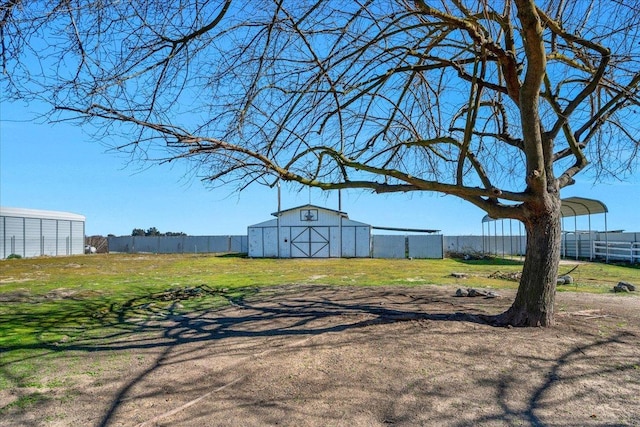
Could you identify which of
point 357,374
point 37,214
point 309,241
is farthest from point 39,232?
point 357,374

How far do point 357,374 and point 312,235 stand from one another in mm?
27827

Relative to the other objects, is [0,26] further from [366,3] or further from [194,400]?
[366,3]

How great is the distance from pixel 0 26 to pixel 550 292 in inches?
245

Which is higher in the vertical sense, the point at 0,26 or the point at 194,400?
the point at 0,26

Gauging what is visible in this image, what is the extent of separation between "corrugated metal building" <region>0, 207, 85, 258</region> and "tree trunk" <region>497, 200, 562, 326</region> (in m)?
36.2

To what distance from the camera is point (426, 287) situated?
10.4 metres

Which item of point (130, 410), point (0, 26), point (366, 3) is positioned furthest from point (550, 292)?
point (0, 26)

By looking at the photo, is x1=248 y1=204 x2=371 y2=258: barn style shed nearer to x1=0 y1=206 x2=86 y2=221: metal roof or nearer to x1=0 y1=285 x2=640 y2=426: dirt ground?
x1=0 y1=206 x2=86 y2=221: metal roof

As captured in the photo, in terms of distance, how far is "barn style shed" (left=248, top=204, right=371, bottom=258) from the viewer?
31.8 m

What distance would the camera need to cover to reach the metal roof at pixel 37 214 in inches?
1272

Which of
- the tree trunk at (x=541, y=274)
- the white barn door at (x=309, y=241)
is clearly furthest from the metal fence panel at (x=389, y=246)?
the tree trunk at (x=541, y=274)

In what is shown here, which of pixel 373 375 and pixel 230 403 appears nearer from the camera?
pixel 230 403

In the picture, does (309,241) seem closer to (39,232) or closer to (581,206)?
(581,206)

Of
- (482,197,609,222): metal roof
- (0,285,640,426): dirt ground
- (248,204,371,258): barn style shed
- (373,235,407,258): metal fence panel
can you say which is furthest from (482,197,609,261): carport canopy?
(0,285,640,426): dirt ground
